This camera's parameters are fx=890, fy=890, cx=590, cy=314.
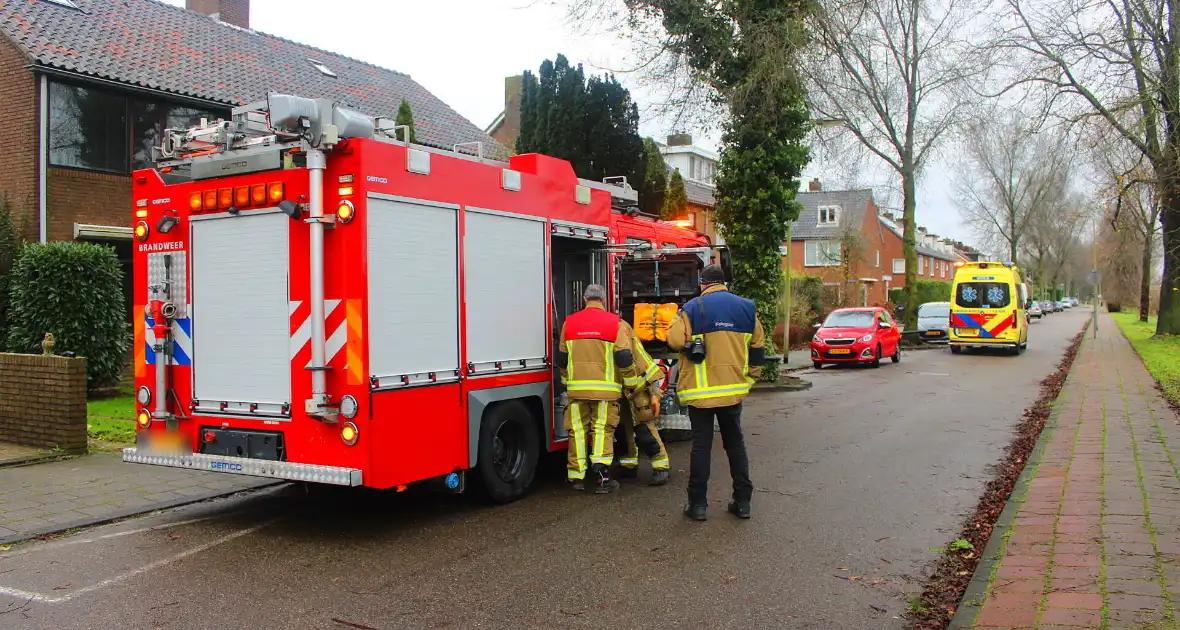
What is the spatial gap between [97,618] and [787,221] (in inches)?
551

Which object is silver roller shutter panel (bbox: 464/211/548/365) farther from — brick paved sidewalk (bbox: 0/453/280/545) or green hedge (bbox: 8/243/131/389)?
green hedge (bbox: 8/243/131/389)

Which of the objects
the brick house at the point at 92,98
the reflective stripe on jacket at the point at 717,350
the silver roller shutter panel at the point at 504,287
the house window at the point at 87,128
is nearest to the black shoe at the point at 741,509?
the reflective stripe on jacket at the point at 717,350

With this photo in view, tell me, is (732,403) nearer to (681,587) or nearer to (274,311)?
(681,587)

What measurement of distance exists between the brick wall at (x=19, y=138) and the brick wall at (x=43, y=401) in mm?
6440

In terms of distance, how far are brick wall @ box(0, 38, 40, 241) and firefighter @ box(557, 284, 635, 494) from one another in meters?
11.8

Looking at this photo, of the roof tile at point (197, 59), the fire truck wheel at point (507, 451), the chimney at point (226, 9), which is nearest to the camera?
the fire truck wheel at point (507, 451)

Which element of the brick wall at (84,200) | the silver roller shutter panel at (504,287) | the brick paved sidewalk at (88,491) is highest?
the brick wall at (84,200)

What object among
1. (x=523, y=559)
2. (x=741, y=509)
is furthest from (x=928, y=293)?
(x=523, y=559)

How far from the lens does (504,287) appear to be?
22.7 ft

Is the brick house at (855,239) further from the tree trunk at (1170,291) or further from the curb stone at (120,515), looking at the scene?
the curb stone at (120,515)

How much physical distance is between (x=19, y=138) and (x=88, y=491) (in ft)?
33.8

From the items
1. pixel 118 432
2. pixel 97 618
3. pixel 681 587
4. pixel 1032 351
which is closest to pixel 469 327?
pixel 681 587

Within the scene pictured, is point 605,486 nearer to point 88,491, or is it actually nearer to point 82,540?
point 82,540

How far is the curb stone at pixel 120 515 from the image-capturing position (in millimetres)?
6066
